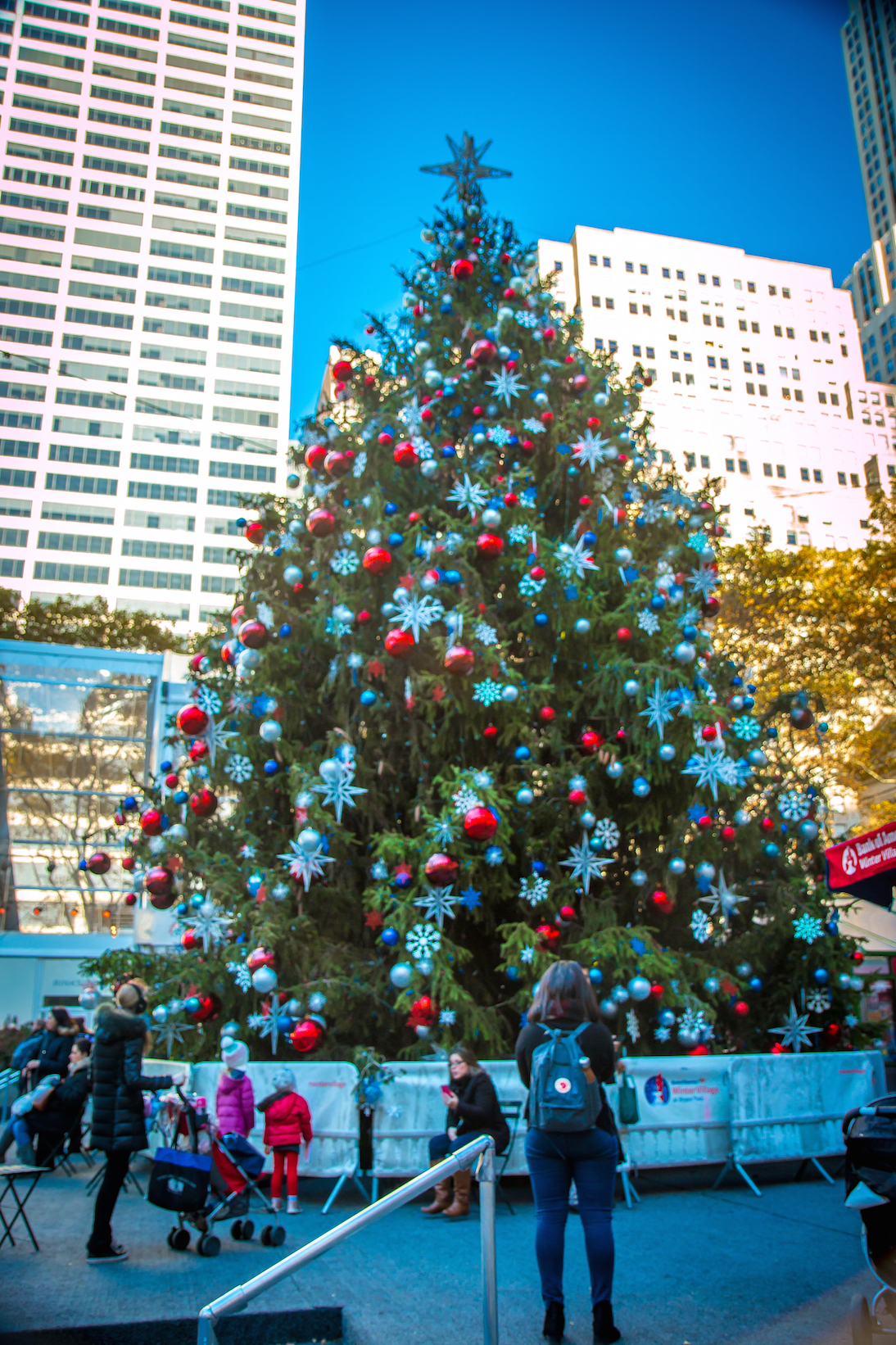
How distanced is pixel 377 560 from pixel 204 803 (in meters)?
3.13

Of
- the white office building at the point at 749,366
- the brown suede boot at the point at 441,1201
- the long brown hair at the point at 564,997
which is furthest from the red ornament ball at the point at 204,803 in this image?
the white office building at the point at 749,366

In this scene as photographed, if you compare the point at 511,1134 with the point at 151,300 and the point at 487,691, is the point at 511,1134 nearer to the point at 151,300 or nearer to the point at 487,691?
the point at 487,691

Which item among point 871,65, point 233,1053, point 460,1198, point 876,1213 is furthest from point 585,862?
point 871,65

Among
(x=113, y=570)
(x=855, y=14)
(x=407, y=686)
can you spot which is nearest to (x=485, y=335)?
(x=407, y=686)

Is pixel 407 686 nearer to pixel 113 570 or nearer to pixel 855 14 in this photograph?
pixel 855 14

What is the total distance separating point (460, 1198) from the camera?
7.21 m

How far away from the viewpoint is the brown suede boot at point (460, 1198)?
23.5 ft

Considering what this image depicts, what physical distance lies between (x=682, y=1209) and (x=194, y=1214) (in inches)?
147

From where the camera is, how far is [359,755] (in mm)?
9867

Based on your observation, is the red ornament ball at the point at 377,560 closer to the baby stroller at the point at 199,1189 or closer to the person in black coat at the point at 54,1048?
the baby stroller at the point at 199,1189

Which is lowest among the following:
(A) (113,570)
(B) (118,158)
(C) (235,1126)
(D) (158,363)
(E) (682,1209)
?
(E) (682,1209)

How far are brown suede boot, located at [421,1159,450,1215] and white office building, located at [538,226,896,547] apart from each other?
75187 millimetres

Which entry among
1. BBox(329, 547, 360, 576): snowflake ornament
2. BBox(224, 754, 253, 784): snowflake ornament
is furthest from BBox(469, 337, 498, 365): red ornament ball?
BBox(224, 754, 253, 784): snowflake ornament

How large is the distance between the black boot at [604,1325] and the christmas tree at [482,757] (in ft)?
12.6
